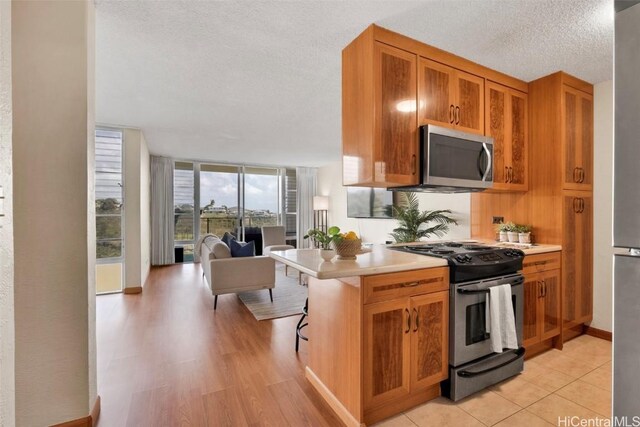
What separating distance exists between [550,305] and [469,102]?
1.88 metres

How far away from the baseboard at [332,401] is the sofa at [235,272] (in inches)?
77.6

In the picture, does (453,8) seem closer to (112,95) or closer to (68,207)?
(68,207)

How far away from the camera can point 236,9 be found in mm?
1846

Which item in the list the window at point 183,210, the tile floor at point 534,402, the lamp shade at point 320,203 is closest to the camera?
the tile floor at point 534,402

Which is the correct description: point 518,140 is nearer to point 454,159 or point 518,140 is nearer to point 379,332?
point 454,159

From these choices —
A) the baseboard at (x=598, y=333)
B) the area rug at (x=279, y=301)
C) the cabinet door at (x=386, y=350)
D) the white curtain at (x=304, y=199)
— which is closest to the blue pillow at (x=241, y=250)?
the area rug at (x=279, y=301)

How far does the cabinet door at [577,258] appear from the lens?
8.88 feet

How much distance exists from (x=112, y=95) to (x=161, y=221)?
13.8ft

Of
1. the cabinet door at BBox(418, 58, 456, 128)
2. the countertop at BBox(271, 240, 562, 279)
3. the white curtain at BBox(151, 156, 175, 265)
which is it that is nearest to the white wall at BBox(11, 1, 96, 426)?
the countertop at BBox(271, 240, 562, 279)

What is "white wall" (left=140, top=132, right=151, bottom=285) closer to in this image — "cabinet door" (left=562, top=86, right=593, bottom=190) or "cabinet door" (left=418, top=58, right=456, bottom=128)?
"cabinet door" (left=418, top=58, right=456, bottom=128)

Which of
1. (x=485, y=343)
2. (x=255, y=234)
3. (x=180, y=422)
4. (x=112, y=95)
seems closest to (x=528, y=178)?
(x=485, y=343)

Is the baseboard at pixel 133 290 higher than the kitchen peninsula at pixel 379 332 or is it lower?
lower

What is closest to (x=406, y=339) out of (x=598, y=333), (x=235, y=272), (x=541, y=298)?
(x=541, y=298)

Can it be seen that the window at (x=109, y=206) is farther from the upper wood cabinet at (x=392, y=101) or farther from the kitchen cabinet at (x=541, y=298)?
the kitchen cabinet at (x=541, y=298)
